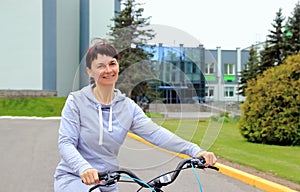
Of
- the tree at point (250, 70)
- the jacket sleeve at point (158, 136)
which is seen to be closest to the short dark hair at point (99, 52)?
the jacket sleeve at point (158, 136)

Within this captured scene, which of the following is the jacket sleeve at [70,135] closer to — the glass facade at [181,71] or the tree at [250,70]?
the glass facade at [181,71]

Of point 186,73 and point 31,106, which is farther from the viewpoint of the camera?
point 31,106

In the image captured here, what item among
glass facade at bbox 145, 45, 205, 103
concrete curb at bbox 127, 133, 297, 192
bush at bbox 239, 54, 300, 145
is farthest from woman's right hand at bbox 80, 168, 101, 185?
bush at bbox 239, 54, 300, 145

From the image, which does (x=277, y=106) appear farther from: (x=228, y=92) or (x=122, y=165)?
(x=122, y=165)

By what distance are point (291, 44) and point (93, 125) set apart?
125 feet

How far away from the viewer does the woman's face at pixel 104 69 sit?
2.51 meters

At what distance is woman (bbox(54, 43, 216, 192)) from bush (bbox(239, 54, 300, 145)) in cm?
1051

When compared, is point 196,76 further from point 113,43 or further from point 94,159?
point 94,159

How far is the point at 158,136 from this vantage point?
2.75 m

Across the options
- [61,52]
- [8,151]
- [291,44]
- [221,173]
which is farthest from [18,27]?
[221,173]

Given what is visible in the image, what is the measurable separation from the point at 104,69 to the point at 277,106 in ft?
36.1

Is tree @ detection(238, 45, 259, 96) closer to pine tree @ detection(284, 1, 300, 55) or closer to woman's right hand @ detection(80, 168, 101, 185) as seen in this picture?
pine tree @ detection(284, 1, 300, 55)

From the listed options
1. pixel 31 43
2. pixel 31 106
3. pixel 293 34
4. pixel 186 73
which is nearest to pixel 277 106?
pixel 186 73

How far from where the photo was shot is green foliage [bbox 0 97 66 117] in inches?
1290
